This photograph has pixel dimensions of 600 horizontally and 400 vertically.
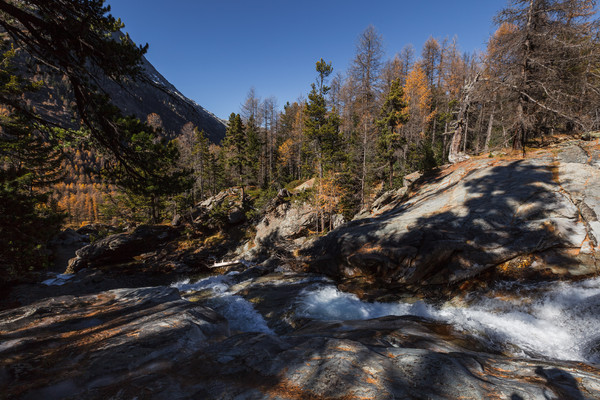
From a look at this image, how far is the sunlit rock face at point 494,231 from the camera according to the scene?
23.5ft

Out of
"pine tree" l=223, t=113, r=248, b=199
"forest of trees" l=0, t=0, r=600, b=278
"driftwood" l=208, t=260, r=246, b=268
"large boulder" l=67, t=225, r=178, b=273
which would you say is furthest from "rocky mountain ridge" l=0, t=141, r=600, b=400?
"pine tree" l=223, t=113, r=248, b=199

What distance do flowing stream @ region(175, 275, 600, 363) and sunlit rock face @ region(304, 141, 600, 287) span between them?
876 millimetres

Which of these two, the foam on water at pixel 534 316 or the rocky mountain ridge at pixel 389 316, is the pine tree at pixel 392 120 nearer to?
the rocky mountain ridge at pixel 389 316

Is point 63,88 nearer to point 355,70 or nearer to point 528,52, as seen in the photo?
point 528,52

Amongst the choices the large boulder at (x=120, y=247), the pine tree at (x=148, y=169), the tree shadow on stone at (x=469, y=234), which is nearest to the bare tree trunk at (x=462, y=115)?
the tree shadow on stone at (x=469, y=234)

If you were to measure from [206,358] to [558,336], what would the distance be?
310 inches

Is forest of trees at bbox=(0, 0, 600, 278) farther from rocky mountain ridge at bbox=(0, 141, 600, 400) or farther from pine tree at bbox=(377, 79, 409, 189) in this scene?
rocky mountain ridge at bbox=(0, 141, 600, 400)

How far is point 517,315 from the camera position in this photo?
6125 mm

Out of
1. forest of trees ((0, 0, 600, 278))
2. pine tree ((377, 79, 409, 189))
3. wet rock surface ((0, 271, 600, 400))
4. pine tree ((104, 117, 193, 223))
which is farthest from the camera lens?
pine tree ((377, 79, 409, 189))

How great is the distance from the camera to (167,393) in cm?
262

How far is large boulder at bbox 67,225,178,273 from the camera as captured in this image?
21.4 m

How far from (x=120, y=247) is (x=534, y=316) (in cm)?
2982

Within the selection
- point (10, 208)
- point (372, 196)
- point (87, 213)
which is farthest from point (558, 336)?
point (87, 213)

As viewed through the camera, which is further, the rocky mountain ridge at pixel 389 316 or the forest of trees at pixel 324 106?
the forest of trees at pixel 324 106
